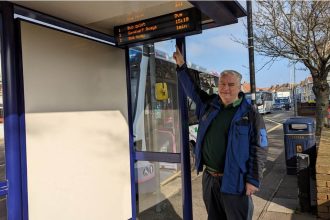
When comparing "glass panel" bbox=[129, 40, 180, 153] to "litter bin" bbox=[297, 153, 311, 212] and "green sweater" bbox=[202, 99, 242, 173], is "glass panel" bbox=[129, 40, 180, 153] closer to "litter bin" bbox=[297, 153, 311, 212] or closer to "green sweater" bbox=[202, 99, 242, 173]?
"green sweater" bbox=[202, 99, 242, 173]

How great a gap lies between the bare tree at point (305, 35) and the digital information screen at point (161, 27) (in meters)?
7.60

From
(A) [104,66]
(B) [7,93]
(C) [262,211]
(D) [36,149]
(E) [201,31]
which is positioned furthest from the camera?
(C) [262,211]

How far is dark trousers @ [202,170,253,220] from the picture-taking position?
316cm

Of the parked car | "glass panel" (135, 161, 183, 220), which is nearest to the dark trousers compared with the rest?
"glass panel" (135, 161, 183, 220)

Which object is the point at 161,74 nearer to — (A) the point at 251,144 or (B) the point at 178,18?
(B) the point at 178,18

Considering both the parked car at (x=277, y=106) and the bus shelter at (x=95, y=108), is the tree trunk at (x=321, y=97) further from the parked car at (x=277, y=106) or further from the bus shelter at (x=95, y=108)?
the parked car at (x=277, y=106)

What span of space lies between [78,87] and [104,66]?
0.49m

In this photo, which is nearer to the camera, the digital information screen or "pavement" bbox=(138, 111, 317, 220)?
the digital information screen

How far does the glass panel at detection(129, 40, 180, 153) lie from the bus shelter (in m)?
0.01

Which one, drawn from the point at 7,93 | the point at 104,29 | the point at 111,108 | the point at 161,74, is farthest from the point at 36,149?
the point at 161,74

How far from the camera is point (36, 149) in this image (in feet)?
10.3

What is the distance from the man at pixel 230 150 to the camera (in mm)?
3074

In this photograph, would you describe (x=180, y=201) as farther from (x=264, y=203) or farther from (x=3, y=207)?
(x=3, y=207)

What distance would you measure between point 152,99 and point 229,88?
1450 millimetres
